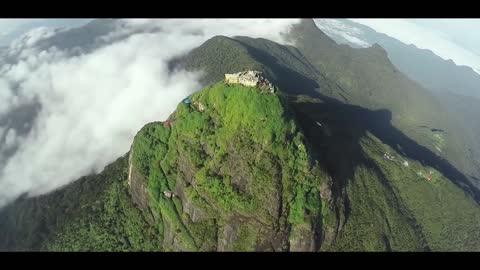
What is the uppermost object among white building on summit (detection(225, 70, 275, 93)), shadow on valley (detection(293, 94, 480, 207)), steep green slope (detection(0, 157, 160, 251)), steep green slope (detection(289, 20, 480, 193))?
white building on summit (detection(225, 70, 275, 93))

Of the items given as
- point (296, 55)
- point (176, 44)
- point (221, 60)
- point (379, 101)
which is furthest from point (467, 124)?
point (176, 44)

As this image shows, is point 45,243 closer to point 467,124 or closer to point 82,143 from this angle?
point 82,143

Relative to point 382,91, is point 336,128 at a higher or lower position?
higher

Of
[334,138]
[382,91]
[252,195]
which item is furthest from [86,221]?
[382,91]

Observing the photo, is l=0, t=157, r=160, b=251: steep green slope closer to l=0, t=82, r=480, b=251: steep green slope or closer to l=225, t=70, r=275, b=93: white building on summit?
l=0, t=82, r=480, b=251: steep green slope

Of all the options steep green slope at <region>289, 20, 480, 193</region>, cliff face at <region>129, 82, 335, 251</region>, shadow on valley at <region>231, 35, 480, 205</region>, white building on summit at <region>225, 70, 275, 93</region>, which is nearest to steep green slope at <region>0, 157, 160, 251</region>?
cliff face at <region>129, 82, 335, 251</region>

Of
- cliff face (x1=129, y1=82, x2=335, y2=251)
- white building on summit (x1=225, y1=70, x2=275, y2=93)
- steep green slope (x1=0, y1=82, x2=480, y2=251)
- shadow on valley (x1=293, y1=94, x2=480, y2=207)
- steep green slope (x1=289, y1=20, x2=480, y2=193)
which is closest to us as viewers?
cliff face (x1=129, y1=82, x2=335, y2=251)

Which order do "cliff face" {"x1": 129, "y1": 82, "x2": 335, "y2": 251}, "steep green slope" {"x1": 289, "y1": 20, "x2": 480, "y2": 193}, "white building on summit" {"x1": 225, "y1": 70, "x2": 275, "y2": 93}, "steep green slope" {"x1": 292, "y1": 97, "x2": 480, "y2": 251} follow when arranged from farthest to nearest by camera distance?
"steep green slope" {"x1": 289, "y1": 20, "x2": 480, "y2": 193}
"steep green slope" {"x1": 292, "y1": 97, "x2": 480, "y2": 251}
"white building on summit" {"x1": 225, "y1": 70, "x2": 275, "y2": 93}
"cliff face" {"x1": 129, "y1": 82, "x2": 335, "y2": 251}

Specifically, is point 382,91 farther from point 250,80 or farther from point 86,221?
point 86,221

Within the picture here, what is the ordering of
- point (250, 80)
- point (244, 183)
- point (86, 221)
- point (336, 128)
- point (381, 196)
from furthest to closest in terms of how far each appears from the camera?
1. point (336, 128)
2. point (381, 196)
3. point (86, 221)
4. point (250, 80)
5. point (244, 183)

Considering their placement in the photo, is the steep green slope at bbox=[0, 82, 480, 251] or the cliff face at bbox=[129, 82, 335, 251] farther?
the steep green slope at bbox=[0, 82, 480, 251]

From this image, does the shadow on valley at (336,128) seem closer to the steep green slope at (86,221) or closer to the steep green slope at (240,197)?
the steep green slope at (240,197)
